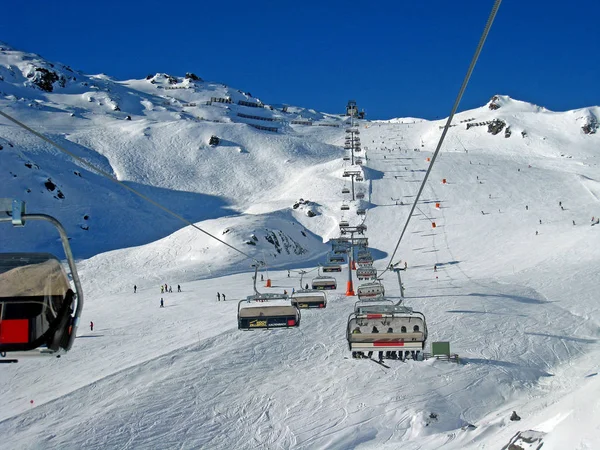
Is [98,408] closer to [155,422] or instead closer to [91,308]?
[155,422]

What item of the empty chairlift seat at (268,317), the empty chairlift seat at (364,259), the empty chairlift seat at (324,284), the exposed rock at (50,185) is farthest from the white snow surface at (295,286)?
the empty chairlift seat at (268,317)

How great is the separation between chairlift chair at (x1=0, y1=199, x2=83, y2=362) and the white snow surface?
12445 millimetres

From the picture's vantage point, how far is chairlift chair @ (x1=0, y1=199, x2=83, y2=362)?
5.05 meters

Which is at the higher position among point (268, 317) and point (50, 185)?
point (50, 185)

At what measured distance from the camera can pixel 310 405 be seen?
1956 centimetres

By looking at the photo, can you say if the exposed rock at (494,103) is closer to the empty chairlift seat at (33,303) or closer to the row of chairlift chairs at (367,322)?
the row of chairlift chairs at (367,322)

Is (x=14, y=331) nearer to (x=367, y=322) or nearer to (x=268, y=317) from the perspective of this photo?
(x=367, y=322)

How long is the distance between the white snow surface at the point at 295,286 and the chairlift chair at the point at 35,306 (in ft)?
40.8

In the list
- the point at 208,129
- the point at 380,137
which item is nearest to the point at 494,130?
the point at 380,137

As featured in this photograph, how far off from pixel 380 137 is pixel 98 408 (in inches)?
4226

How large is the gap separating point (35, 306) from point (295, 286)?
1356 inches

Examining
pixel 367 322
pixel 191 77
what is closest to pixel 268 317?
pixel 367 322

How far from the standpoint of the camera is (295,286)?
39.3 m

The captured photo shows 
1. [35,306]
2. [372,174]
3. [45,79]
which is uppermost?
[45,79]
